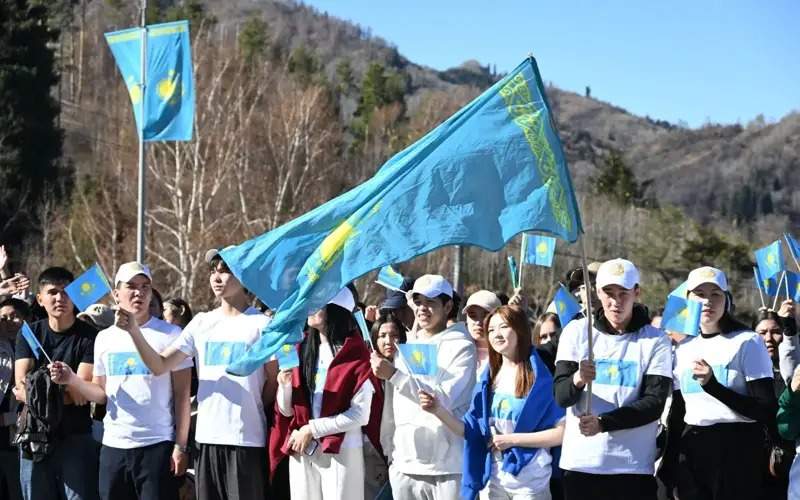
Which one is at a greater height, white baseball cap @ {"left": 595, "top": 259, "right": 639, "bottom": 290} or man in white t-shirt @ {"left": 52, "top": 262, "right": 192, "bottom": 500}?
white baseball cap @ {"left": 595, "top": 259, "right": 639, "bottom": 290}

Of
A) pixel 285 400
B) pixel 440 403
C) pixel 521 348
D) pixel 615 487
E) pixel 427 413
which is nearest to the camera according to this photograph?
pixel 615 487

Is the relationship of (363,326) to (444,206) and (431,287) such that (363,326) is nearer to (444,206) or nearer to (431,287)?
(431,287)

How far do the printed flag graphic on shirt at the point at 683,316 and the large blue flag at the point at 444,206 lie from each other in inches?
57.1

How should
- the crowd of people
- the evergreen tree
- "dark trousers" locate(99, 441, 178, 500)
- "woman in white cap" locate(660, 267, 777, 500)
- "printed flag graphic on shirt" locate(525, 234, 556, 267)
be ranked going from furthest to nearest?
the evergreen tree
"printed flag graphic on shirt" locate(525, 234, 556, 267)
"dark trousers" locate(99, 441, 178, 500)
"woman in white cap" locate(660, 267, 777, 500)
the crowd of people

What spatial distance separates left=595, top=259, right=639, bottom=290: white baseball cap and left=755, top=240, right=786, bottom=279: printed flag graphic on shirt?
16.4 feet

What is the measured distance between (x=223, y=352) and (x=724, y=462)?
324 centimetres

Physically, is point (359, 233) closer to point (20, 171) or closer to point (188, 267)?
point (188, 267)

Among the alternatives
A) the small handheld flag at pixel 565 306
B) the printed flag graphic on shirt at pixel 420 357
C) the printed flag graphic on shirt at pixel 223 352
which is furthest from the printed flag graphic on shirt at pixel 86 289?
the small handheld flag at pixel 565 306

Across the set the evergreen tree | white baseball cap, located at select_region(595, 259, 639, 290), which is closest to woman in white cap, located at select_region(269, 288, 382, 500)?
white baseball cap, located at select_region(595, 259, 639, 290)

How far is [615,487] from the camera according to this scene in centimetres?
668

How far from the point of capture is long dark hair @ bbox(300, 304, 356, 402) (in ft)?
26.2

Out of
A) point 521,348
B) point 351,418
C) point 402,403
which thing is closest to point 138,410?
point 351,418

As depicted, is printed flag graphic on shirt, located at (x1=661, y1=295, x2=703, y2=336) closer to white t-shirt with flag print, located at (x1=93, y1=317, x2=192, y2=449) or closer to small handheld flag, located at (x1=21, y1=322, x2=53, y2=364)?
white t-shirt with flag print, located at (x1=93, y1=317, x2=192, y2=449)

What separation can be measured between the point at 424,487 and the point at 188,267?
29.1m
